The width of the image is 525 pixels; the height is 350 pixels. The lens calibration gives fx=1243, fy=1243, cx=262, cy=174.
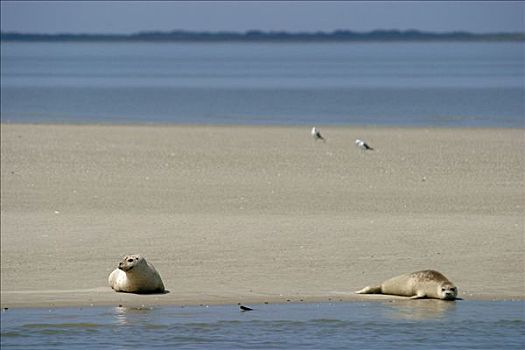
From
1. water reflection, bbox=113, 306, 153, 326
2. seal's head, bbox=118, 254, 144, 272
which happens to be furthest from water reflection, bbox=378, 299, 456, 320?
seal's head, bbox=118, 254, 144, 272

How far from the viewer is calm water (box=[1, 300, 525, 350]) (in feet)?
26.0

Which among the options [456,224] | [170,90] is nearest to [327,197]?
[456,224]

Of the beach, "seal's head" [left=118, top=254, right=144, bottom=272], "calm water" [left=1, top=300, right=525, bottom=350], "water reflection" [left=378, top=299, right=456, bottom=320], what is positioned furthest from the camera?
the beach

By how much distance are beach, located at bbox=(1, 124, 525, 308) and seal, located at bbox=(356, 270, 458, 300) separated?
0.97ft

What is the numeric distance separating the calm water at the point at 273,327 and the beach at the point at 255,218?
0.34 meters

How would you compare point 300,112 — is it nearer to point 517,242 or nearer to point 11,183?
point 11,183

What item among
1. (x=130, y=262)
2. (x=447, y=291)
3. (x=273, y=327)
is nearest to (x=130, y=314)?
(x=130, y=262)

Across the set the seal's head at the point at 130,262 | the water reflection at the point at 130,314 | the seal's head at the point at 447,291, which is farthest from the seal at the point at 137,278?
the seal's head at the point at 447,291

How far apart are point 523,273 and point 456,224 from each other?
6.96 feet

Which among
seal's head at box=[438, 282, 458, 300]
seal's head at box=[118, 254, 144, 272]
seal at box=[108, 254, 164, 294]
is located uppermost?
seal's head at box=[118, 254, 144, 272]

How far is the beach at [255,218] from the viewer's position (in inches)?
382

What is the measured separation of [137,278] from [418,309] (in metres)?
2.07

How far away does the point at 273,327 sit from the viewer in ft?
27.3

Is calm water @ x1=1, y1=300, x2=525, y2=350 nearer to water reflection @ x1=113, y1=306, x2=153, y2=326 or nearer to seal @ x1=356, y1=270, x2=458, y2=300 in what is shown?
water reflection @ x1=113, y1=306, x2=153, y2=326
